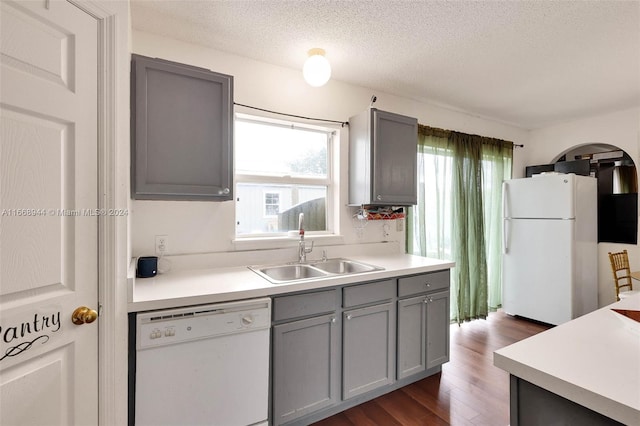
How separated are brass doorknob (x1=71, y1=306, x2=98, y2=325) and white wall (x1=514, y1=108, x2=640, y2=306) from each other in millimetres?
4678

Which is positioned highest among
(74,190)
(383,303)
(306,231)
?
(74,190)

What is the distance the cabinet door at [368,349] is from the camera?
76.0 inches

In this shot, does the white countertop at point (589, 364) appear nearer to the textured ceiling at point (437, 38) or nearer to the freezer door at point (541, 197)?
the textured ceiling at point (437, 38)

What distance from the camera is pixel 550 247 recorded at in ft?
10.9

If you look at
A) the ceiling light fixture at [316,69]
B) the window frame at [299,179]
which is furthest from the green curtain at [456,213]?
the ceiling light fixture at [316,69]

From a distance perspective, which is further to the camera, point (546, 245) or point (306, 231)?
point (546, 245)

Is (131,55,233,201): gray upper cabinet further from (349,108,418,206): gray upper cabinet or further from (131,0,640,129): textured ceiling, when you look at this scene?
(349,108,418,206): gray upper cabinet

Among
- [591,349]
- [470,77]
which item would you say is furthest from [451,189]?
[591,349]

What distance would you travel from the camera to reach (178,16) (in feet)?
5.98

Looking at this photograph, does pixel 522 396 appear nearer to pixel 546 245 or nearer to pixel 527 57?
pixel 527 57

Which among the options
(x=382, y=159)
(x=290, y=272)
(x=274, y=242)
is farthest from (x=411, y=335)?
(x=382, y=159)

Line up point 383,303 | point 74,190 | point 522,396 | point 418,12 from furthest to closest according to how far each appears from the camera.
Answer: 1. point 383,303
2. point 418,12
3. point 74,190
4. point 522,396

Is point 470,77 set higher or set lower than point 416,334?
higher

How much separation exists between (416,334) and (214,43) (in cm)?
255
